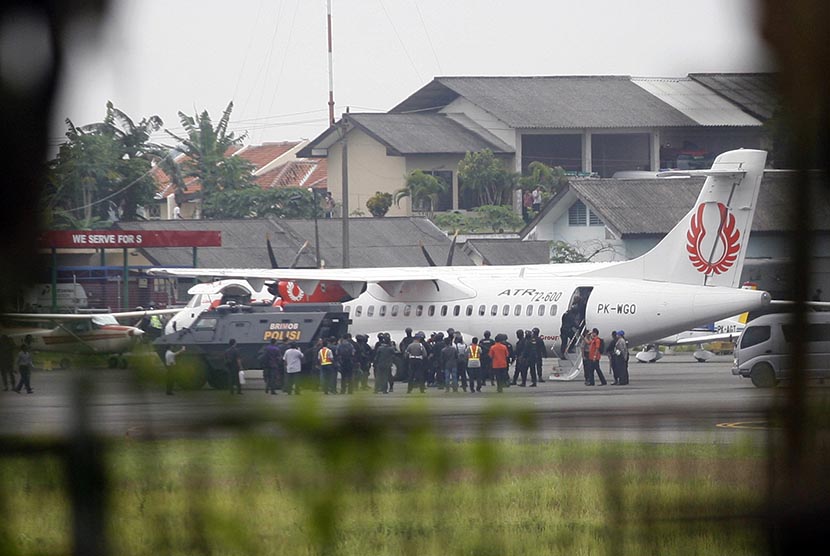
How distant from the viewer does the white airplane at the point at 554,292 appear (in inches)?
853

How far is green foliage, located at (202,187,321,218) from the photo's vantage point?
3.62m

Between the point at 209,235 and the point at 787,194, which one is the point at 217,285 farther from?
the point at 787,194

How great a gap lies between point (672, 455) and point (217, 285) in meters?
24.9

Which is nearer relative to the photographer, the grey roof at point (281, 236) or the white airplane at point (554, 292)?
the grey roof at point (281, 236)

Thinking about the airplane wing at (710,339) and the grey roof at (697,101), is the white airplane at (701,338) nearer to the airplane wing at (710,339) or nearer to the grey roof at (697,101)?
the airplane wing at (710,339)

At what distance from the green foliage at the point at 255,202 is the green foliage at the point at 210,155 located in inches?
4.8

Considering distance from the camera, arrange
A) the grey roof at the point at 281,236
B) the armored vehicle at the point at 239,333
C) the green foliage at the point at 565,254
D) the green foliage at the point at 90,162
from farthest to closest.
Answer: the green foliage at the point at 565,254 < the grey roof at the point at 281,236 < the armored vehicle at the point at 239,333 < the green foliage at the point at 90,162

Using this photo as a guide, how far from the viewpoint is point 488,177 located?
15.0 ft

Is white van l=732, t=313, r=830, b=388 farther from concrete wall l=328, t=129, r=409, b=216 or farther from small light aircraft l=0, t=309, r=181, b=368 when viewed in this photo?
small light aircraft l=0, t=309, r=181, b=368

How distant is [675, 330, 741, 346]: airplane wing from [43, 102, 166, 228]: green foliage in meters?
25.3

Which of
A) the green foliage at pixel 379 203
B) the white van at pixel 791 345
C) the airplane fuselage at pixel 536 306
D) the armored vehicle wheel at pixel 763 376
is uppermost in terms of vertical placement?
the green foliage at pixel 379 203

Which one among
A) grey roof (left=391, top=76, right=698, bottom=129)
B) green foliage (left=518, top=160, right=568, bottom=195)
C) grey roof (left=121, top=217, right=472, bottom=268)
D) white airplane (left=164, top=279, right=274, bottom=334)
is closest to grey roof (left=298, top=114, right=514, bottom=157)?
green foliage (left=518, top=160, right=568, bottom=195)

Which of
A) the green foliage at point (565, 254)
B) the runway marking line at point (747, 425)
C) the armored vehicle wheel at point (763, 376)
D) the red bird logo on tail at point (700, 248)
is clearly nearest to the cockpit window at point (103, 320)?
the runway marking line at point (747, 425)

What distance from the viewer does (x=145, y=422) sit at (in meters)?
2.83
